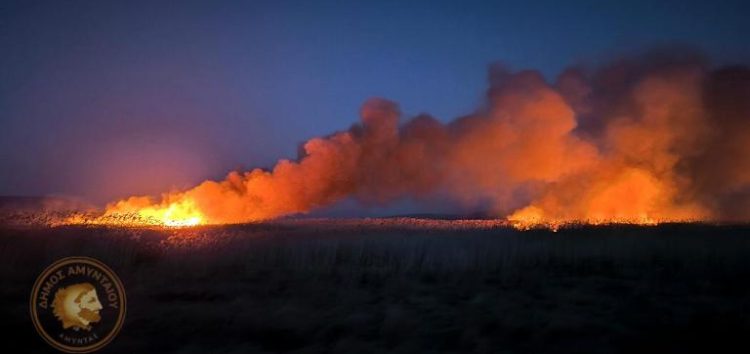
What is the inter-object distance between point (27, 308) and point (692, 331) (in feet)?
41.0

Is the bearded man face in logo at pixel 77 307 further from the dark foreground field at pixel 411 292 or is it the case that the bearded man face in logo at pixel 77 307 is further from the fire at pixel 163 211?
the fire at pixel 163 211

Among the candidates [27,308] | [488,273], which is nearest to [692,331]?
[488,273]

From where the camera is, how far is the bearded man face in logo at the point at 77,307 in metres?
9.94
